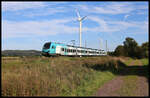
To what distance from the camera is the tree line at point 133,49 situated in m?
16.9

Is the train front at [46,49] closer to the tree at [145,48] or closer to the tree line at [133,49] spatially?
the tree line at [133,49]

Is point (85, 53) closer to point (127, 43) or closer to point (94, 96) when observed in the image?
point (127, 43)

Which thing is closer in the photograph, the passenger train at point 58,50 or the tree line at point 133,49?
the tree line at point 133,49

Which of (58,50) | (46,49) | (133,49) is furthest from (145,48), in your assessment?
(133,49)

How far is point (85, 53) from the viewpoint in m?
51.5

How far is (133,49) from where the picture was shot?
40281mm

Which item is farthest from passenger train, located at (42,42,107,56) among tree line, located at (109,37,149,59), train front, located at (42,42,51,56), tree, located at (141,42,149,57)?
tree, located at (141,42,149,57)

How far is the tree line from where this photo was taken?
55.4 feet

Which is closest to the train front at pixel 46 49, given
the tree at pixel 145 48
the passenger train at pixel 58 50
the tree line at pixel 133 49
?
the passenger train at pixel 58 50

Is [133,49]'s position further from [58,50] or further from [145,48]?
[145,48]

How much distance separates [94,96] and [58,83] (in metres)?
1.70

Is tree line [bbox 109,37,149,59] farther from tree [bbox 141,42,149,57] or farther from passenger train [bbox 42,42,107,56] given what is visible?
passenger train [bbox 42,42,107,56]

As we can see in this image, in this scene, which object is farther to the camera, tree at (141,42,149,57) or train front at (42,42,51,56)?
train front at (42,42,51,56)

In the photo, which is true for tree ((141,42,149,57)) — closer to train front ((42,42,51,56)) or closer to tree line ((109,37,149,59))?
tree line ((109,37,149,59))
